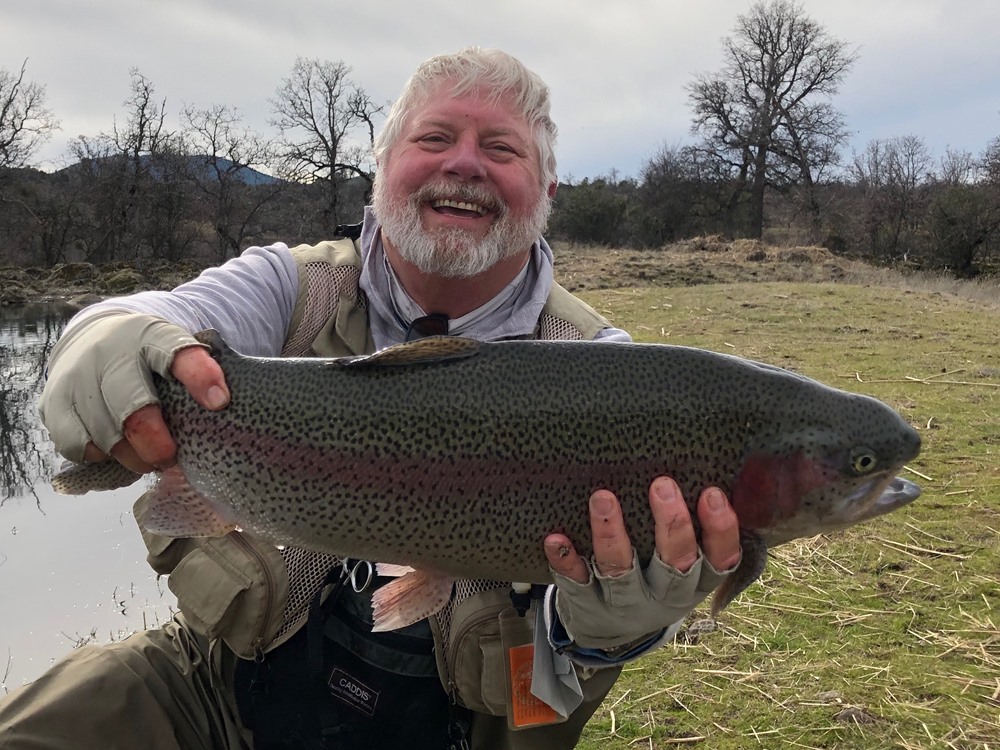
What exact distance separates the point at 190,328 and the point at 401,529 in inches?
44.4

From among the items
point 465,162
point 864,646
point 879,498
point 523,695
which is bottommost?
point 864,646

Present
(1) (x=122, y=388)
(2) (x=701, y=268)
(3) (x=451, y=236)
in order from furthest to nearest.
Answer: (2) (x=701, y=268), (3) (x=451, y=236), (1) (x=122, y=388)

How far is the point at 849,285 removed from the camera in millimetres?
21797

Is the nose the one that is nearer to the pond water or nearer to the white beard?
the white beard

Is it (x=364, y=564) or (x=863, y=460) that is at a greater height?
(x=863, y=460)

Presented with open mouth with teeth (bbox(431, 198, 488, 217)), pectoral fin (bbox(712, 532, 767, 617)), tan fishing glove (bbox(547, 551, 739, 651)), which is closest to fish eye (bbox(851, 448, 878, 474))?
pectoral fin (bbox(712, 532, 767, 617))

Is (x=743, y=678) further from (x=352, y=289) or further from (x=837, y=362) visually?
(x=837, y=362)

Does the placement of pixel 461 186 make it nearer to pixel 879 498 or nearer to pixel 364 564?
pixel 364 564

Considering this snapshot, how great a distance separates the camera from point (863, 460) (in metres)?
2.43

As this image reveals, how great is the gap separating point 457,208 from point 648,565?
1744 mm

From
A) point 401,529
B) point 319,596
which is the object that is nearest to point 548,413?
point 401,529

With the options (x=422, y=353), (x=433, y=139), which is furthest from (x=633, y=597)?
(x=433, y=139)

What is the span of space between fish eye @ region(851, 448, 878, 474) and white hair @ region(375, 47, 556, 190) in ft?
6.13

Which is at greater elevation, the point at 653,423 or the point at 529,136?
the point at 529,136
